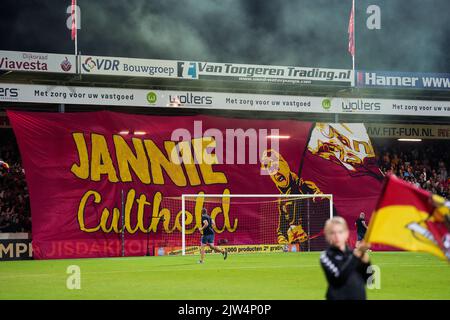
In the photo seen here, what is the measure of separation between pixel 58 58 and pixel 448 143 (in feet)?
79.2

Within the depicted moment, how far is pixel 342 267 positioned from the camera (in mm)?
7898

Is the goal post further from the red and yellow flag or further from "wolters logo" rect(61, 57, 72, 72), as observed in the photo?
the red and yellow flag

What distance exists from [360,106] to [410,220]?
31434mm

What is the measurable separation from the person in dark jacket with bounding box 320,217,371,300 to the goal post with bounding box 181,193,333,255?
26.9 metres

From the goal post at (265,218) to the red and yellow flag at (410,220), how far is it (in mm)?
27104

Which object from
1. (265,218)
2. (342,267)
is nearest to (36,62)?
(265,218)

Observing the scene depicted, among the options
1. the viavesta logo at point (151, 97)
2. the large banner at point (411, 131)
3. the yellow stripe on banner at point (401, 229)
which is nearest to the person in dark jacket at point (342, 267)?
the yellow stripe on banner at point (401, 229)

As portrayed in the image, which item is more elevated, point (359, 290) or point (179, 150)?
point (179, 150)

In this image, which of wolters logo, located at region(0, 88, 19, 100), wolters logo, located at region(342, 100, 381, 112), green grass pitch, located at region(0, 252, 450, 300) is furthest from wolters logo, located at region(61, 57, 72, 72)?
wolters logo, located at region(342, 100, 381, 112)

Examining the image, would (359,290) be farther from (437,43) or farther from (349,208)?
(437,43)

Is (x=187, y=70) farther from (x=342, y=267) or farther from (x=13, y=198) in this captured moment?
(x=342, y=267)

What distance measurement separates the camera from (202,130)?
3569 cm

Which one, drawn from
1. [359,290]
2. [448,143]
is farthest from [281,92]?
[359,290]

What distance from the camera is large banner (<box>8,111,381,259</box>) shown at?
32500 mm
